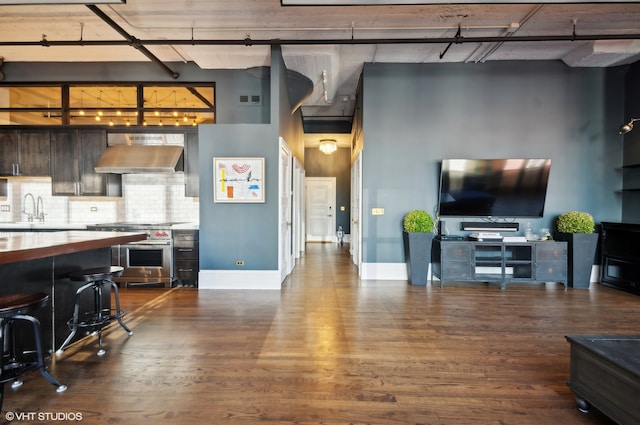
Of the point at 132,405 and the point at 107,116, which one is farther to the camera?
the point at 107,116

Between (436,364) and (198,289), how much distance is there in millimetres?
3517

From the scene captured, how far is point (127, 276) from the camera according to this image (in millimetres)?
4738

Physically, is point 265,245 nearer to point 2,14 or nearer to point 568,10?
point 2,14

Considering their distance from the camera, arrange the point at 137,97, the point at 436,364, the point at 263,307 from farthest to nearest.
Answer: the point at 137,97
the point at 263,307
the point at 436,364

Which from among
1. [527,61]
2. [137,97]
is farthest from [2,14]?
[527,61]

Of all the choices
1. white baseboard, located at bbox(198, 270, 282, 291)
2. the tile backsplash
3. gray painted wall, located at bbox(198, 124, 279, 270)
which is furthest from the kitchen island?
the tile backsplash

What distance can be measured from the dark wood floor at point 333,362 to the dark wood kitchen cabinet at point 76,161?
2421 millimetres

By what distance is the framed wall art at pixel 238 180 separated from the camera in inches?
181

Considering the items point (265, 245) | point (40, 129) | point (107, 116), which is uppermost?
point (107, 116)

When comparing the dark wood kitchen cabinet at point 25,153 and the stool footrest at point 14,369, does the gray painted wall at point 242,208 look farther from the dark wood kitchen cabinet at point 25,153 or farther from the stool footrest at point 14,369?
the dark wood kitchen cabinet at point 25,153

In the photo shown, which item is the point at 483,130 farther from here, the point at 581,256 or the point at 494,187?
the point at 581,256

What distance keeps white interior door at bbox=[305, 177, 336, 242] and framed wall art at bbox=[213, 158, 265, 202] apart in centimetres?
574

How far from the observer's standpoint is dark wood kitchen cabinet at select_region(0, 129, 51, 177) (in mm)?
5215

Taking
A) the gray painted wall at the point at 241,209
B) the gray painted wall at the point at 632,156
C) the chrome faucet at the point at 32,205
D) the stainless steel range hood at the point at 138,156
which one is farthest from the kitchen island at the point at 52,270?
the gray painted wall at the point at 632,156
